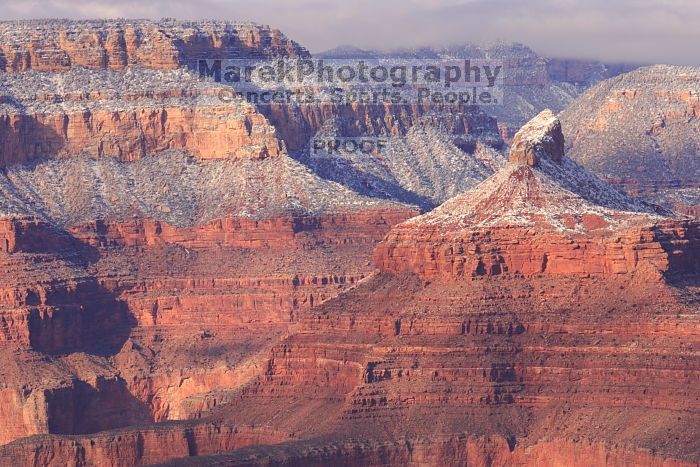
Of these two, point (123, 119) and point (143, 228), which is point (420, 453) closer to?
point (143, 228)

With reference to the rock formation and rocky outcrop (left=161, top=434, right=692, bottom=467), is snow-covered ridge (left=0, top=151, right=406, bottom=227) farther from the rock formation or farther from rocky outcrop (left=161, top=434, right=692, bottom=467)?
rocky outcrop (left=161, top=434, right=692, bottom=467)

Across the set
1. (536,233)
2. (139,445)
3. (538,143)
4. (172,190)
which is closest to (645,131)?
(172,190)

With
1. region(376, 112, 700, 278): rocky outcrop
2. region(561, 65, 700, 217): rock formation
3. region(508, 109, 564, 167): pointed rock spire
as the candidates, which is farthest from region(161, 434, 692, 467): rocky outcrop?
region(561, 65, 700, 217): rock formation

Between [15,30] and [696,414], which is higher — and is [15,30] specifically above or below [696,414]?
above

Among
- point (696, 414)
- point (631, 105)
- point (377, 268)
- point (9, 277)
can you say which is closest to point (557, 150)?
point (377, 268)

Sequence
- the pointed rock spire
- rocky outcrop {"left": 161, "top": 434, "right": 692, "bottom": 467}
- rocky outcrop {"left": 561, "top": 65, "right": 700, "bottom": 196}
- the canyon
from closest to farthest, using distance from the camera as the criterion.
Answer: rocky outcrop {"left": 161, "top": 434, "right": 692, "bottom": 467}
the canyon
the pointed rock spire
rocky outcrop {"left": 561, "top": 65, "right": 700, "bottom": 196}

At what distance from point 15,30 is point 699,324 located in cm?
5549

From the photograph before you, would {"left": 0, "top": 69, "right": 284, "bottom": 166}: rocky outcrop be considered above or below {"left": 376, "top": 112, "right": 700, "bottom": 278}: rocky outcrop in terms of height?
above

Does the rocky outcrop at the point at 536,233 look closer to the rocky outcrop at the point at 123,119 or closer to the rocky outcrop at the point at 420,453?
the rocky outcrop at the point at 420,453

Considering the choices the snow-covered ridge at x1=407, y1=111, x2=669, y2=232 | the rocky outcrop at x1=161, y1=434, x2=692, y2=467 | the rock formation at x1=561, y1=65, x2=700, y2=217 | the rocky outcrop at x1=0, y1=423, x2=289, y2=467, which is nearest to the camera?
the rocky outcrop at x1=161, y1=434, x2=692, y2=467

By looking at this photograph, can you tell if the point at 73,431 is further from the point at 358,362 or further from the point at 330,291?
the point at 358,362

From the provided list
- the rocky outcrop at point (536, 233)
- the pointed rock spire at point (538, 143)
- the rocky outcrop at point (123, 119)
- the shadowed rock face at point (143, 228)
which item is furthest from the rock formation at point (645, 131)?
the rocky outcrop at point (536, 233)

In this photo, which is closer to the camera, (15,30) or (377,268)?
(377,268)

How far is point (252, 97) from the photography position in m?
172
